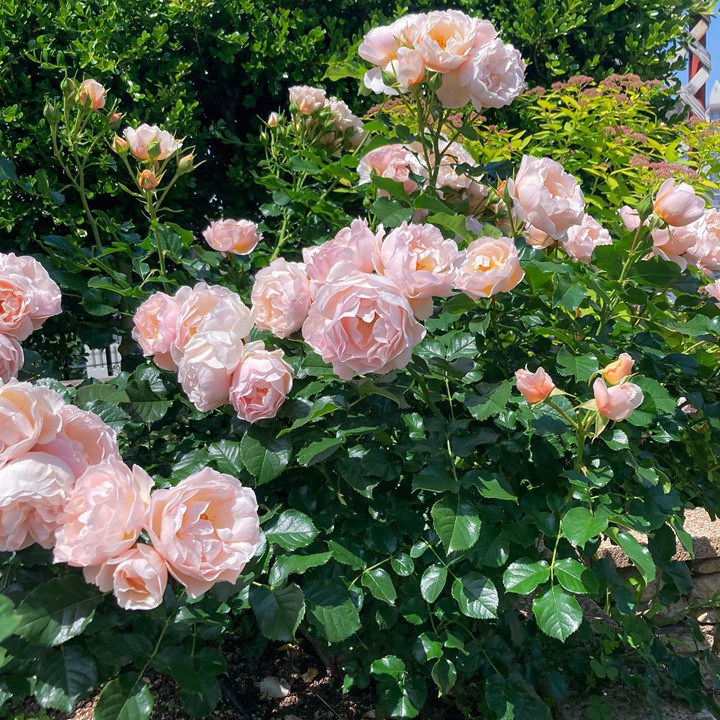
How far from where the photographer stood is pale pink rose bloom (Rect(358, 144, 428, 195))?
1.61 m

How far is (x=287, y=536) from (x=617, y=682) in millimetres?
1339

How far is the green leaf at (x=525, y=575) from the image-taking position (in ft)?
3.76

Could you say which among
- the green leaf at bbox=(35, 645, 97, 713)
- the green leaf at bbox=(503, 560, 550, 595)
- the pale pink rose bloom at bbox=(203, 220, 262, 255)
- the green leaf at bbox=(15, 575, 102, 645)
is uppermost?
the green leaf at bbox=(15, 575, 102, 645)

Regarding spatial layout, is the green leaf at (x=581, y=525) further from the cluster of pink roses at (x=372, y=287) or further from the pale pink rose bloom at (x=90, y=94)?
the pale pink rose bloom at (x=90, y=94)

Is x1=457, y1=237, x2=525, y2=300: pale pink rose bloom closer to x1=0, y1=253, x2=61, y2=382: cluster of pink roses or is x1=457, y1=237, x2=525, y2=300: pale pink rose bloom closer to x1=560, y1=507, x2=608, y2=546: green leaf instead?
x1=560, y1=507, x2=608, y2=546: green leaf

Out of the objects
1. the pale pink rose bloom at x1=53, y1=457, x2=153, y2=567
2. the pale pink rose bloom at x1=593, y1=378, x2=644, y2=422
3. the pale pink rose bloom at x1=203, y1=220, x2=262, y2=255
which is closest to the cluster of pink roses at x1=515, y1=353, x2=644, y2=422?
the pale pink rose bloom at x1=593, y1=378, x2=644, y2=422

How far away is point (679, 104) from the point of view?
470 cm

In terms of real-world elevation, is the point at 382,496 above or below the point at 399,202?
below

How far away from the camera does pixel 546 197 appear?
1241 mm

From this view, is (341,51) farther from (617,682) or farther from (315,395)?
(617,682)

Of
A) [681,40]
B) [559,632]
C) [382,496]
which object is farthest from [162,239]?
[681,40]

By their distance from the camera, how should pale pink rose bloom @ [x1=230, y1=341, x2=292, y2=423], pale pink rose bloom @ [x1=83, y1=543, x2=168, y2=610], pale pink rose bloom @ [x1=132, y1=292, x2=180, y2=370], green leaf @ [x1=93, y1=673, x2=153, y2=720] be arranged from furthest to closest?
pale pink rose bloom @ [x1=132, y1=292, x2=180, y2=370], pale pink rose bloom @ [x1=230, y1=341, x2=292, y2=423], green leaf @ [x1=93, y1=673, x2=153, y2=720], pale pink rose bloom @ [x1=83, y1=543, x2=168, y2=610]

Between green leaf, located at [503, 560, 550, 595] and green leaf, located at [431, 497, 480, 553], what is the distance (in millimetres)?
111

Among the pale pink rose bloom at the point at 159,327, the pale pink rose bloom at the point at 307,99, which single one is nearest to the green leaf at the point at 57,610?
the pale pink rose bloom at the point at 159,327
